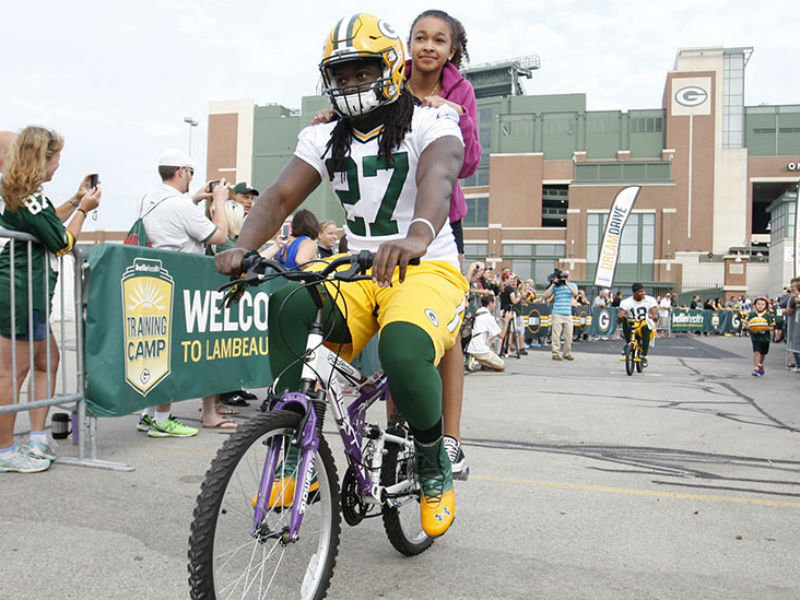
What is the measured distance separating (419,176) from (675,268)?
63016mm

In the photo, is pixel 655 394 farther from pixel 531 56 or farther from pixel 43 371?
pixel 531 56

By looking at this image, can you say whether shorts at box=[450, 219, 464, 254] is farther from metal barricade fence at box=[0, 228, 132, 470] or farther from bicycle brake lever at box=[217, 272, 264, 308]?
metal barricade fence at box=[0, 228, 132, 470]

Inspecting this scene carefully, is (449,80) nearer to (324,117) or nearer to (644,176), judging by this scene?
(324,117)

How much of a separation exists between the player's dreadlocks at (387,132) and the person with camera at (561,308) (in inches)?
537

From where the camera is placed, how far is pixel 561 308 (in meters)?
16.4

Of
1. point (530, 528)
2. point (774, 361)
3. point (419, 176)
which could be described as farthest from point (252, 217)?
point (774, 361)

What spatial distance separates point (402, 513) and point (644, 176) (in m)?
65.5

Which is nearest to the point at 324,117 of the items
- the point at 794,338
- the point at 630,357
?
the point at 630,357

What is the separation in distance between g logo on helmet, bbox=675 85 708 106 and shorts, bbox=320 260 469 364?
232ft

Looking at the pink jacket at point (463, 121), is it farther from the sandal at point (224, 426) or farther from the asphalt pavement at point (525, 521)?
the sandal at point (224, 426)

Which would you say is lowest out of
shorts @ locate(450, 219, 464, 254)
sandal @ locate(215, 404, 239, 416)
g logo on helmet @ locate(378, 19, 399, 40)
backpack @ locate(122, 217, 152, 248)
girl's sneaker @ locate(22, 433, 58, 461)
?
sandal @ locate(215, 404, 239, 416)

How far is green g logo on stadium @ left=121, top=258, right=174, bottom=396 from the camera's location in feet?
15.8

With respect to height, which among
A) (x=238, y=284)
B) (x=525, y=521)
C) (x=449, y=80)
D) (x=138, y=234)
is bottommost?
(x=525, y=521)

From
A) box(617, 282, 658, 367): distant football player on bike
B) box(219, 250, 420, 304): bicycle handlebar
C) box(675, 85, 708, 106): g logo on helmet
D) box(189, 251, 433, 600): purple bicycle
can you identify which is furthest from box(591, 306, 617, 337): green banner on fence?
box(675, 85, 708, 106): g logo on helmet
